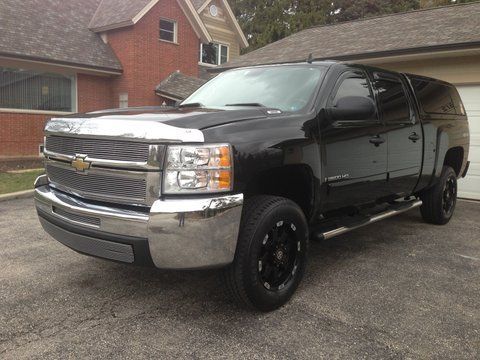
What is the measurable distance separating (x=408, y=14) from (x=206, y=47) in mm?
13392

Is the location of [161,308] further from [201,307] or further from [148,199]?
[148,199]

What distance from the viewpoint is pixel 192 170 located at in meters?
3.07

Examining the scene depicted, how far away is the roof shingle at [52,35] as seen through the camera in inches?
575

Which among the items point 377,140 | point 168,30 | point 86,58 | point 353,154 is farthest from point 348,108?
point 168,30

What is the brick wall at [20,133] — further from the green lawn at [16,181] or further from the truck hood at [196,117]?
the truck hood at [196,117]

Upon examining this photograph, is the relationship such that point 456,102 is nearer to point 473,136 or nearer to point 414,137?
point 414,137

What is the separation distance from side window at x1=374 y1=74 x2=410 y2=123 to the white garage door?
13.1ft

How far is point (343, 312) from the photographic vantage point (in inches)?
144

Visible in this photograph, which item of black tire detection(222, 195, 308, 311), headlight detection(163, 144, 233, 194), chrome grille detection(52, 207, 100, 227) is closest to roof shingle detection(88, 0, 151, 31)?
chrome grille detection(52, 207, 100, 227)

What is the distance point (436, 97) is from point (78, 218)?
16.3 feet

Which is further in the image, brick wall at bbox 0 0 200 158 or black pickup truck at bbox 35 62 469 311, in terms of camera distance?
brick wall at bbox 0 0 200 158

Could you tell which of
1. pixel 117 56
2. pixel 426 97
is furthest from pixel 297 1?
pixel 426 97

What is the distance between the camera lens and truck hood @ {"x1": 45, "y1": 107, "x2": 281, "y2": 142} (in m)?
3.08

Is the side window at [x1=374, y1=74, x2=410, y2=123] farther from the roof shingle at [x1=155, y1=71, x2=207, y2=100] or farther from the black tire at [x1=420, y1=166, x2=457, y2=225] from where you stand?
the roof shingle at [x1=155, y1=71, x2=207, y2=100]
